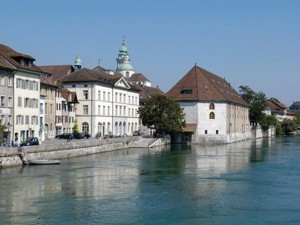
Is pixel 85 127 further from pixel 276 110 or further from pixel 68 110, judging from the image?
pixel 276 110

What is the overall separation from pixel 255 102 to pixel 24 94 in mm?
76054

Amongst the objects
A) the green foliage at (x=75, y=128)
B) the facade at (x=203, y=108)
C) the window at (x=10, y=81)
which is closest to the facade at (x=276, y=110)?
the facade at (x=203, y=108)

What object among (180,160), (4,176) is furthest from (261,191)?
(180,160)

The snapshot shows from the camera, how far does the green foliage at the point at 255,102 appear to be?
121m

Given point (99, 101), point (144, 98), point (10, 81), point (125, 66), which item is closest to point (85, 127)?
point (99, 101)

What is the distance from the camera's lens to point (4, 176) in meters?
38.0

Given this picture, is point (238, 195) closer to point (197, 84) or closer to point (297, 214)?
point (297, 214)

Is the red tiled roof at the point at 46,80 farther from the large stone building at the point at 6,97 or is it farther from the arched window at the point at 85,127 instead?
the arched window at the point at 85,127

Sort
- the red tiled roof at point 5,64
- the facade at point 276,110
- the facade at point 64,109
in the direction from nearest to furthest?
the red tiled roof at point 5,64 → the facade at point 64,109 → the facade at point 276,110

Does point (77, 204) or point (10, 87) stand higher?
point (10, 87)

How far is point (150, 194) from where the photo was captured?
3219 centimetres

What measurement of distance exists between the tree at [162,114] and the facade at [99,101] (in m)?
6.35

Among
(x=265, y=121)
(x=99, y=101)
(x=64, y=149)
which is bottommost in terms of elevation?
(x=64, y=149)

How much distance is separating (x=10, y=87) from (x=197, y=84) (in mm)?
43396
